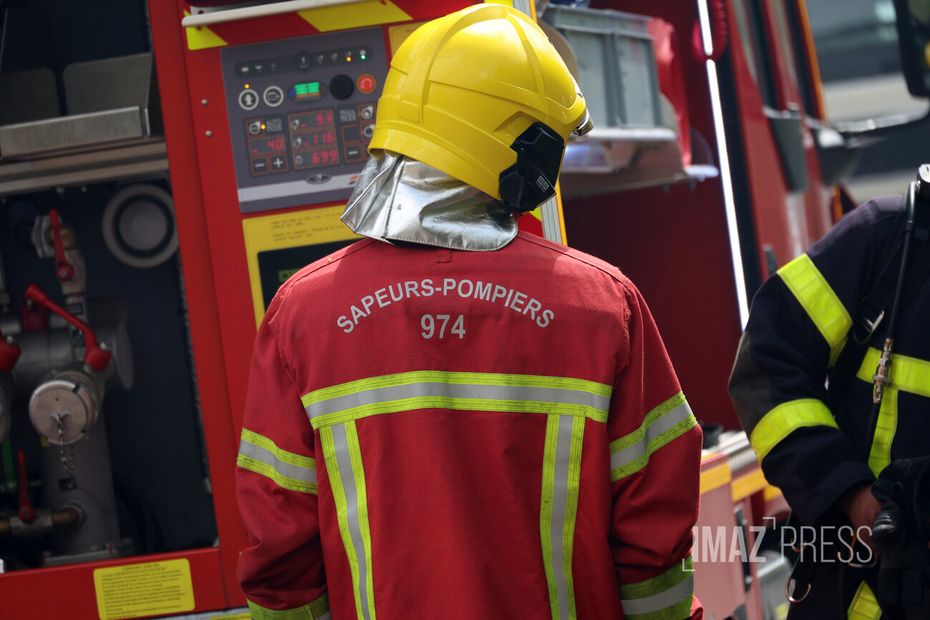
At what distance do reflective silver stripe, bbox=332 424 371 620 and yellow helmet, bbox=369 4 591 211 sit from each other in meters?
0.46

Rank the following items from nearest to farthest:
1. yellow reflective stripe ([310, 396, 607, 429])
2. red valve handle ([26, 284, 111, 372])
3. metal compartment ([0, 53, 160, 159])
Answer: yellow reflective stripe ([310, 396, 607, 429]) → metal compartment ([0, 53, 160, 159]) → red valve handle ([26, 284, 111, 372])

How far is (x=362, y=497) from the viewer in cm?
193

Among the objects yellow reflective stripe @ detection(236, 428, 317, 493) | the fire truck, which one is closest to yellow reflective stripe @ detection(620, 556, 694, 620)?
yellow reflective stripe @ detection(236, 428, 317, 493)

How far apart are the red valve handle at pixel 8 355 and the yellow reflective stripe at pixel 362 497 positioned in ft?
4.13

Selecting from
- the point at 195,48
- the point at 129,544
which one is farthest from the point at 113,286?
the point at 195,48

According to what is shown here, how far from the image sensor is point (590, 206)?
4129 mm

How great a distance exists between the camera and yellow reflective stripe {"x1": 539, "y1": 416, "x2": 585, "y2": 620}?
76.4 inches

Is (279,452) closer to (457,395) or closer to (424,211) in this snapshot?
(457,395)

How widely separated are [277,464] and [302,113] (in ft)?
3.07

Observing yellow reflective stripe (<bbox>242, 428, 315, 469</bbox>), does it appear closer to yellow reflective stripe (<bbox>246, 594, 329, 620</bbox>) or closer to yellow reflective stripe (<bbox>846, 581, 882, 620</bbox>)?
yellow reflective stripe (<bbox>246, 594, 329, 620</bbox>)

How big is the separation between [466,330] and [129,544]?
1575 millimetres

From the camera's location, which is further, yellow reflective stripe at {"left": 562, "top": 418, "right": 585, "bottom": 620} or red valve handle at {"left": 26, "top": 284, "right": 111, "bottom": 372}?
red valve handle at {"left": 26, "top": 284, "right": 111, "bottom": 372}

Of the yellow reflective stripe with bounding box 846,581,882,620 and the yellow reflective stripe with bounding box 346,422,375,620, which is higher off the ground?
the yellow reflective stripe with bounding box 346,422,375,620

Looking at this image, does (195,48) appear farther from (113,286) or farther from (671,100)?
(671,100)
